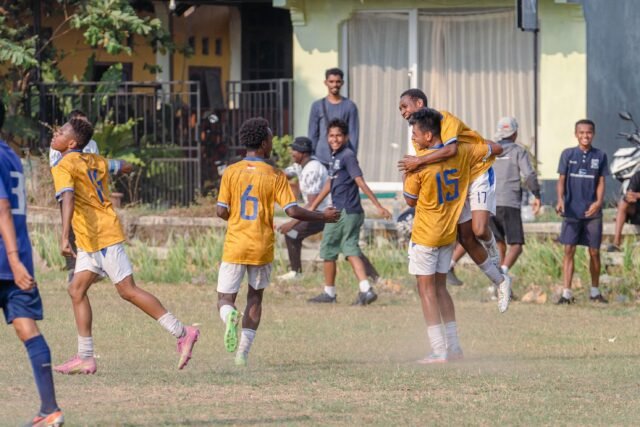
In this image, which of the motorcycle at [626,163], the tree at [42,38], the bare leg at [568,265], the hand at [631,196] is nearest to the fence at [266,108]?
the tree at [42,38]

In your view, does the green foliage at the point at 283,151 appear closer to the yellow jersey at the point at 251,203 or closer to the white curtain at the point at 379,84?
the white curtain at the point at 379,84

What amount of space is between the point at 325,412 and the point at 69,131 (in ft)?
9.73

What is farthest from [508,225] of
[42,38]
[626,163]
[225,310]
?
[42,38]

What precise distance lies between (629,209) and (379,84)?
18.3 feet

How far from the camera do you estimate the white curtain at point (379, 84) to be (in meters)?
19.9

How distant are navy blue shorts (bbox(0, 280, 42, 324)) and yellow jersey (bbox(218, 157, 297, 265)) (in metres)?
2.58

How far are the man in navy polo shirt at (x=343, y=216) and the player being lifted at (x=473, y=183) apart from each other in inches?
127

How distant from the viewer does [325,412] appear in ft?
26.2

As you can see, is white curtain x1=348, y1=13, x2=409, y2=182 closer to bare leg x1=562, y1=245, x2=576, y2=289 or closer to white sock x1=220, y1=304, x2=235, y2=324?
bare leg x1=562, y1=245, x2=576, y2=289

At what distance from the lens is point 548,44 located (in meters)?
19.0

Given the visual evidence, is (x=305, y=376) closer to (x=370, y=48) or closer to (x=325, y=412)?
(x=325, y=412)

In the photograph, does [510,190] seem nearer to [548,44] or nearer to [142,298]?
[548,44]

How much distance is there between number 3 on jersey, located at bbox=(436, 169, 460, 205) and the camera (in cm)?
1002

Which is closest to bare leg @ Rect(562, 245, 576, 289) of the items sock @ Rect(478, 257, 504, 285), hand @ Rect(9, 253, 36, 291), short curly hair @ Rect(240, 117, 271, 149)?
sock @ Rect(478, 257, 504, 285)
